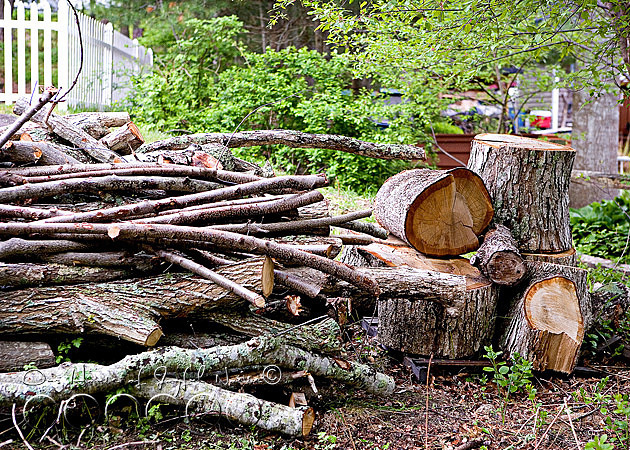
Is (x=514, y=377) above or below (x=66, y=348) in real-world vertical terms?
below

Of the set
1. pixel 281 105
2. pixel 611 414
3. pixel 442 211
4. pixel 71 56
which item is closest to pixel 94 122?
pixel 442 211

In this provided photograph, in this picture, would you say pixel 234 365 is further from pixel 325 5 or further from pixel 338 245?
pixel 325 5

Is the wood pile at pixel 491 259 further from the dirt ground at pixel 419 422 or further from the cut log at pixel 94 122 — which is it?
the cut log at pixel 94 122

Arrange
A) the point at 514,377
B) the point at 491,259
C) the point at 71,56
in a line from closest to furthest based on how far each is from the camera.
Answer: the point at 514,377 < the point at 491,259 < the point at 71,56

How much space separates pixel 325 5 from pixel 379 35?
0.90 metres

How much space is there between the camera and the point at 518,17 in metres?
4.80

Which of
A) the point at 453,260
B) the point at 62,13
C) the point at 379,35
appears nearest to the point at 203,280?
the point at 453,260

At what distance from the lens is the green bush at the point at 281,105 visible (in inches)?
403

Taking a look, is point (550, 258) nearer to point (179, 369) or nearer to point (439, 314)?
point (439, 314)

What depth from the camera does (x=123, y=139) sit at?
529 centimetres

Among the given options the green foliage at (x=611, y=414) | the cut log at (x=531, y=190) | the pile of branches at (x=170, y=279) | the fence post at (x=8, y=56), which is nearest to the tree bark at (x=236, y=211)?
the pile of branches at (x=170, y=279)

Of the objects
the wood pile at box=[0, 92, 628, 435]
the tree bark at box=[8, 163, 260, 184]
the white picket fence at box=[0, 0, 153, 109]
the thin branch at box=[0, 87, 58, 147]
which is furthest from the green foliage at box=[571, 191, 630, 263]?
the white picket fence at box=[0, 0, 153, 109]

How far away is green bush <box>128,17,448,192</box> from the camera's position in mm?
10242

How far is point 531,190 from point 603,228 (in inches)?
233
